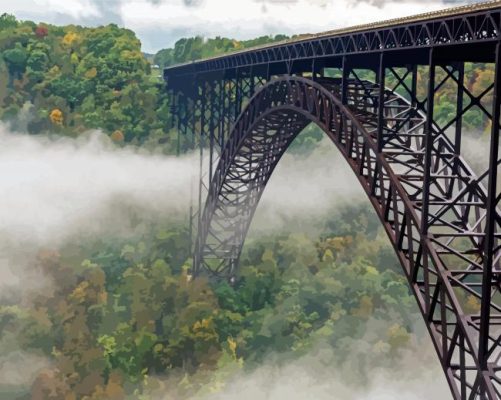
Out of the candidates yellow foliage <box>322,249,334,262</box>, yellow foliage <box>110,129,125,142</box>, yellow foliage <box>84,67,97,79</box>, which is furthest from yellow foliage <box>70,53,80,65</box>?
yellow foliage <box>322,249,334,262</box>

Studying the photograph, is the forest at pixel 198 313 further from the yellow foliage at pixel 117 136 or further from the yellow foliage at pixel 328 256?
the yellow foliage at pixel 117 136

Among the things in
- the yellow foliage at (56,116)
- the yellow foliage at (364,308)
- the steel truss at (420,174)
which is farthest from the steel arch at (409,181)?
the yellow foliage at (56,116)

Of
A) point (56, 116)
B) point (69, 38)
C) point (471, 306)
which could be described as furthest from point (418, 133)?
point (69, 38)

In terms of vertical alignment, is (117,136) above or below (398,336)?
above

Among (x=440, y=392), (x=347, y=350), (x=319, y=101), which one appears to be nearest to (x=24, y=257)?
(x=347, y=350)

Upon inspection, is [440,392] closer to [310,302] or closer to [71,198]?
[310,302]

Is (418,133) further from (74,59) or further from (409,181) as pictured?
(74,59)

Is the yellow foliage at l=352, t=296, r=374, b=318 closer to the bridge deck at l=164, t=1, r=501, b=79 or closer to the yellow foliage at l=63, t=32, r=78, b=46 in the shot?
the bridge deck at l=164, t=1, r=501, b=79
